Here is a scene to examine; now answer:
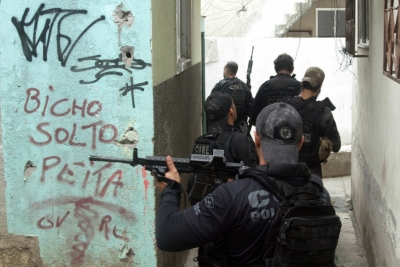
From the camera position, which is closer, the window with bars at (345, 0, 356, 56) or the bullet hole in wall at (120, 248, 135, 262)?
the bullet hole in wall at (120, 248, 135, 262)

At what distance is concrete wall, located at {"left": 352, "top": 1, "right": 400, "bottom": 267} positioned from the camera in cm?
418

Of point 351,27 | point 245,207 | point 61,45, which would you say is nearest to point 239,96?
point 351,27

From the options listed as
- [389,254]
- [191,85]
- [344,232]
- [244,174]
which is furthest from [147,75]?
[344,232]

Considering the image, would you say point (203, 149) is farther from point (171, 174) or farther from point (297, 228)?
point (297, 228)

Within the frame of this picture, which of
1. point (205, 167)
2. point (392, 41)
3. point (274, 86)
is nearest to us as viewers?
point (205, 167)

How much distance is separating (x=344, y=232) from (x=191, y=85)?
234 cm

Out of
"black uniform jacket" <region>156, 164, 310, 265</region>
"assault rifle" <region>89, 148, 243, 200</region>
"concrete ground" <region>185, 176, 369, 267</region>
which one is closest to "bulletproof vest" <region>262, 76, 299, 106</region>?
"concrete ground" <region>185, 176, 369, 267</region>

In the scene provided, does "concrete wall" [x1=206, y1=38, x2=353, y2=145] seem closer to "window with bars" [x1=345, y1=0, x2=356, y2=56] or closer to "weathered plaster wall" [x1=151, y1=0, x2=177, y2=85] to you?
"window with bars" [x1=345, y1=0, x2=356, y2=56]

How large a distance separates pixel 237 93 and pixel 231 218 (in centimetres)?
530

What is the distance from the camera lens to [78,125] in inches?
171

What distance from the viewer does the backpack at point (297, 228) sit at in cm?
256

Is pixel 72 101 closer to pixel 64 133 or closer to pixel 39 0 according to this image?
pixel 64 133

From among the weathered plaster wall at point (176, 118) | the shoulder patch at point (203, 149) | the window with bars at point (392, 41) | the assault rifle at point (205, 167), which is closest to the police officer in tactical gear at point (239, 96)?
the weathered plaster wall at point (176, 118)

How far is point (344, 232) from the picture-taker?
7.10 m
